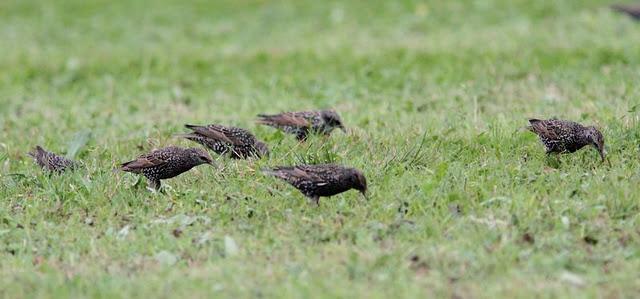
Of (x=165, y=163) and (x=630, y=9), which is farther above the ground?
(x=165, y=163)

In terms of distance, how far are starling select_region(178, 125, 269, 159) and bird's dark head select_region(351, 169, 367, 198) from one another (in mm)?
1662

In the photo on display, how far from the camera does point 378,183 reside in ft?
26.5

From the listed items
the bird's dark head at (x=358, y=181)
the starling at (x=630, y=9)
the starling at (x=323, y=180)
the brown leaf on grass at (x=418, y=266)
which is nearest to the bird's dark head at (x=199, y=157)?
the starling at (x=323, y=180)

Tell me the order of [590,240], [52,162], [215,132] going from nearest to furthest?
[590,240]
[52,162]
[215,132]

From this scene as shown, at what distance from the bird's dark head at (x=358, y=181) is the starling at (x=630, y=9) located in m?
9.22

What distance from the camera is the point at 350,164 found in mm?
8547

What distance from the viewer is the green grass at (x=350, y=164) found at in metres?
6.42

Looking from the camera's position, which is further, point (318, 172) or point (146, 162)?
Result: point (146, 162)

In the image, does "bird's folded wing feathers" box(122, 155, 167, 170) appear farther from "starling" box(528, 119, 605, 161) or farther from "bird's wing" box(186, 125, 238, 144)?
"starling" box(528, 119, 605, 161)

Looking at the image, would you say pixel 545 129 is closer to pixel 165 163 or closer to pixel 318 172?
pixel 318 172

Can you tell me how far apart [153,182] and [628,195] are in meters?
3.60

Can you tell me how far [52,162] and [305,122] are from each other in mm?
2369

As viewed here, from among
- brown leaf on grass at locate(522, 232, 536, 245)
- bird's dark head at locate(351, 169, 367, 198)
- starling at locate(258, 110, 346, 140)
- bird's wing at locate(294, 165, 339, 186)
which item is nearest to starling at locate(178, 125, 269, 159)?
starling at locate(258, 110, 346, 140)

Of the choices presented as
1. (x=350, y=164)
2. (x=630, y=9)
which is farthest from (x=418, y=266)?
(x=630, y=9)
